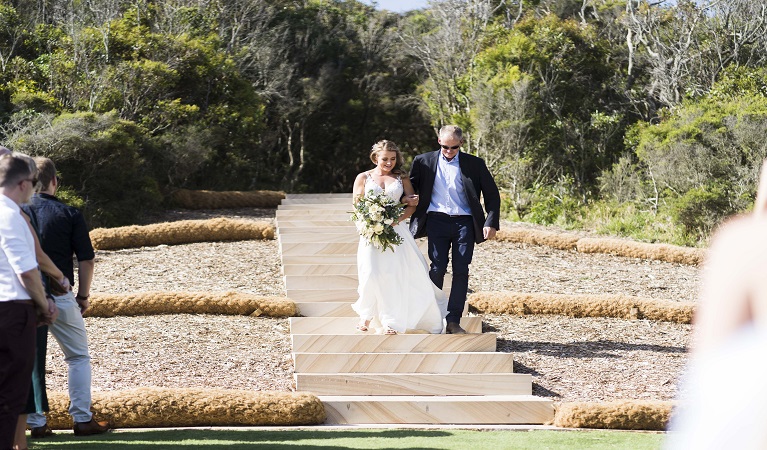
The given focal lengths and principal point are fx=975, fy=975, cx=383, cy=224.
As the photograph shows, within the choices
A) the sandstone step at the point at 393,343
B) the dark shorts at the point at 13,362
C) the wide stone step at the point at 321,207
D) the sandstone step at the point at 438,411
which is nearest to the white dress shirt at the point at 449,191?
the sandstone step at the point at 393,343

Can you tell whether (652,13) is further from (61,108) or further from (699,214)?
(61,108)

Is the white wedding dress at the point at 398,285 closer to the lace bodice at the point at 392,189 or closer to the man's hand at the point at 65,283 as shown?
the lace bodice at the point at 392,189

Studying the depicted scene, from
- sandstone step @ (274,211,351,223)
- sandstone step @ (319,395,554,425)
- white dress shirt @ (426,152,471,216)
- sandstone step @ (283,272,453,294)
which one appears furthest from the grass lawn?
sandstone step @ (274,211,351,223)

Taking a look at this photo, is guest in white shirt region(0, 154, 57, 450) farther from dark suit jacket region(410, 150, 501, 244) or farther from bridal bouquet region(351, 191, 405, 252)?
dark suit jacket region(410, 150, 501, 244)

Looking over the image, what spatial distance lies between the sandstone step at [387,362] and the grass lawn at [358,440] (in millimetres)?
1423

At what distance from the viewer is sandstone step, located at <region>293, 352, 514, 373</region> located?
8031 mm

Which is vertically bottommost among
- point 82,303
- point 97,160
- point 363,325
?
point 363,325

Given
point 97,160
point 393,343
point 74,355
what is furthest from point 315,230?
point 74,355

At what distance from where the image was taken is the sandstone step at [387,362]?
8.03m

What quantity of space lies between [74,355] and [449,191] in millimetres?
3574

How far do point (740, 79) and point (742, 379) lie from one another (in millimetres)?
18371

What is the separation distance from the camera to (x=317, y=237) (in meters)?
12.9

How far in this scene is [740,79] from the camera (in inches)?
722

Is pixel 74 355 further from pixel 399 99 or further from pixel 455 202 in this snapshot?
pixel 399 99
